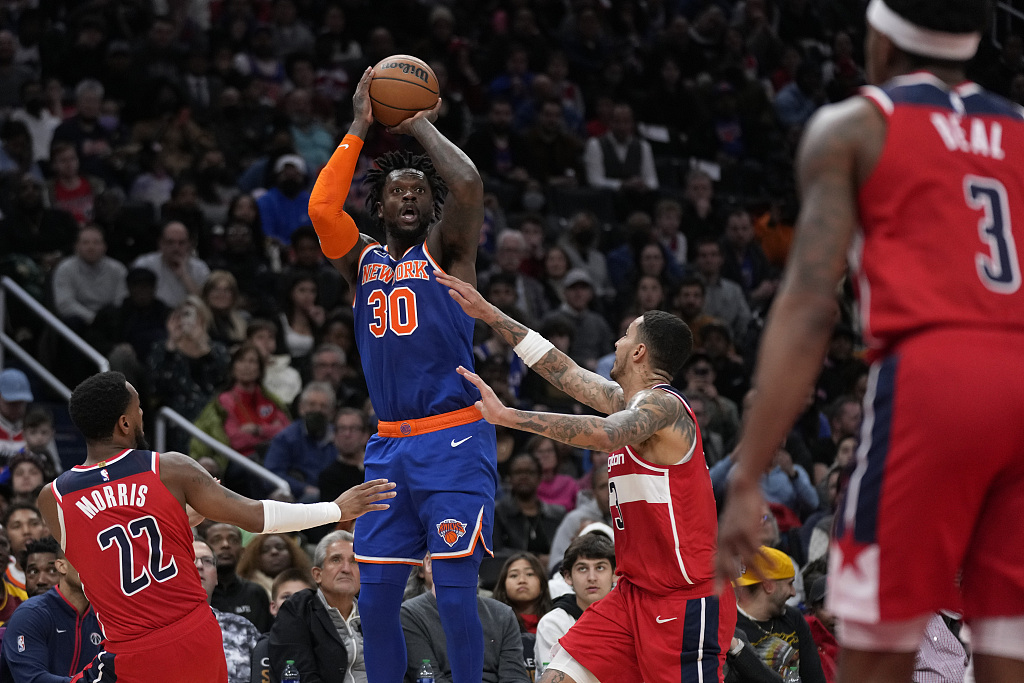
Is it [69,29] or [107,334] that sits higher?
[69,29]

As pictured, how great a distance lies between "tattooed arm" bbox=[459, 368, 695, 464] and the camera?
16.4 feet

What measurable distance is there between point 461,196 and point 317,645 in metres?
3.31

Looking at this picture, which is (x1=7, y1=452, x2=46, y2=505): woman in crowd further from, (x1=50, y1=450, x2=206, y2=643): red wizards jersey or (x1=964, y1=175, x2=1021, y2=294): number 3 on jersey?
(x1=964, y1=175, x2=1021, y2=294): number 3 on jersey

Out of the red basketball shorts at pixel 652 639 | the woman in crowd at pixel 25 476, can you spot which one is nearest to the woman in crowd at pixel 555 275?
the woman in crowd at pixel 25 476

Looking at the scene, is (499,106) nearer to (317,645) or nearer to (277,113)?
(277,113)

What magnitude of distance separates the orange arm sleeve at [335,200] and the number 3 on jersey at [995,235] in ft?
11.5

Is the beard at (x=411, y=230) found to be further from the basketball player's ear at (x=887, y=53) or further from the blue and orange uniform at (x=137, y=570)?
the basketball player's ear at (x=887, y=53)

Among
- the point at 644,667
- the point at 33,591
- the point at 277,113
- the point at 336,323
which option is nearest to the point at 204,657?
the point at 644,667

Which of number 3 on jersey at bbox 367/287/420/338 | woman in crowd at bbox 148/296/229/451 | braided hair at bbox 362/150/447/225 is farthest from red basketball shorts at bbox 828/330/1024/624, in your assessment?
woman in crowd at bbox 148/296/229/451

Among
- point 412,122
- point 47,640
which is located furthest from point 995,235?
point 47,640

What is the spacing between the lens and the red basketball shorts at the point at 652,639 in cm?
524

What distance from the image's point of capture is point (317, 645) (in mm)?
7449

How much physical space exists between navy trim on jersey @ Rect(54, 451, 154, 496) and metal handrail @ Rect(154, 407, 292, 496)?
418 centimetres

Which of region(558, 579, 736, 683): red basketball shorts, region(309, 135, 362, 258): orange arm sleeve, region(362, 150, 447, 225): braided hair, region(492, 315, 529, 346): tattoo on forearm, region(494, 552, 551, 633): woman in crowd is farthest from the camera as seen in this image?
region(494, 552, 551, 633): woman in crowd
